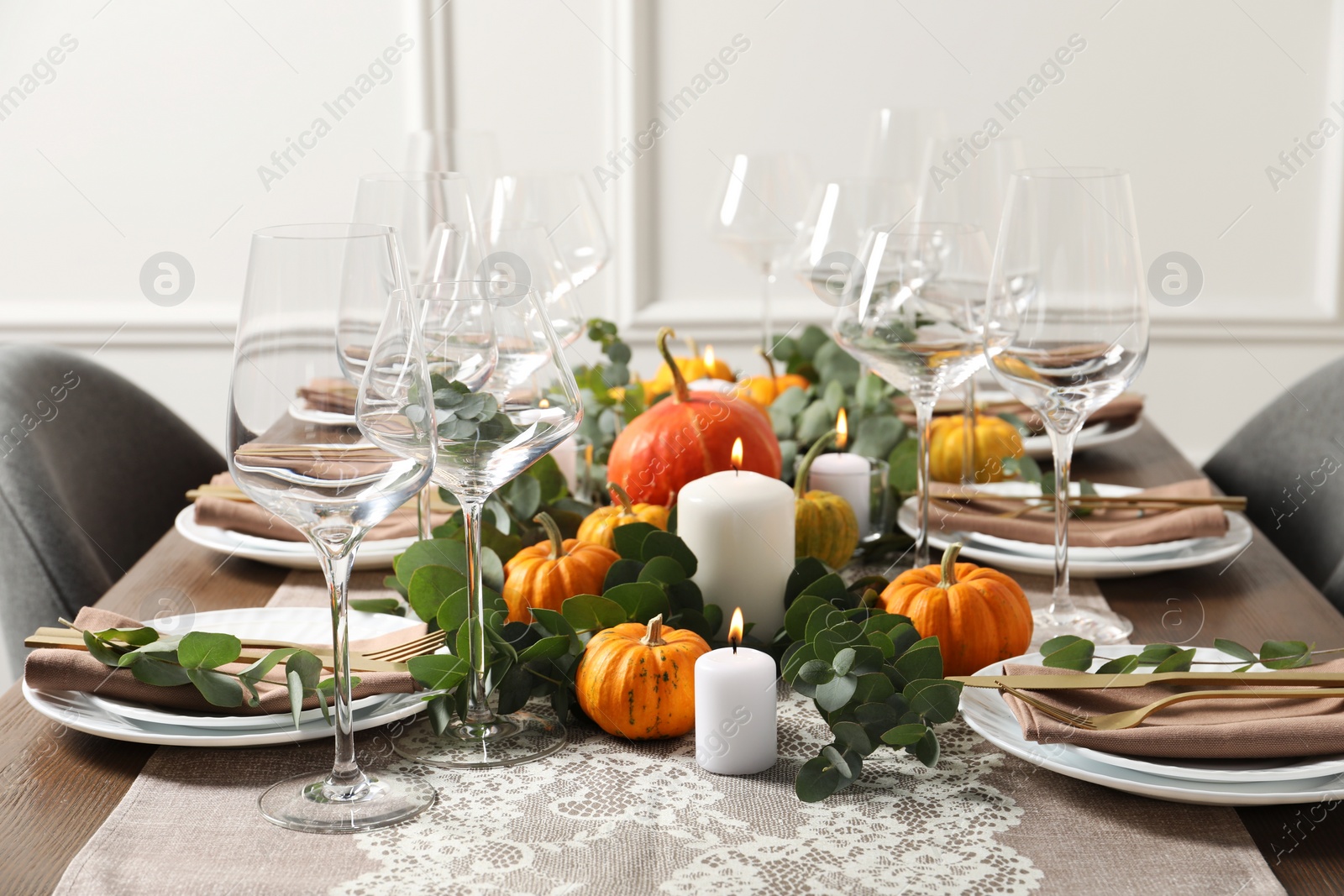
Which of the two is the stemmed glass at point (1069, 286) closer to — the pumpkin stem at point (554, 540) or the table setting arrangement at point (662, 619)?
the table setting arrangement at point (662, 619)

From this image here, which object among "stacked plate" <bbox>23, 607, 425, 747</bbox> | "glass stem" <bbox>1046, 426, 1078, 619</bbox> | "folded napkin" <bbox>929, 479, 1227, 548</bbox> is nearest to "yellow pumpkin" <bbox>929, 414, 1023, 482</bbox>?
"folded napkin" <bbox>929, 479, 1227, 548</bbox>

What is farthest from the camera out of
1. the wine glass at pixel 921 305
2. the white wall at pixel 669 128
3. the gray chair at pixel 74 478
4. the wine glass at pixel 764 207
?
the white wall at pixel 669 128

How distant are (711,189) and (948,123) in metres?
0.65

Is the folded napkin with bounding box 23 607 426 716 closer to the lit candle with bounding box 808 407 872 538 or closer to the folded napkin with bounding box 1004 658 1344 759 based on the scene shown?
the folded napkin with bounding box 1004 658 1344 759

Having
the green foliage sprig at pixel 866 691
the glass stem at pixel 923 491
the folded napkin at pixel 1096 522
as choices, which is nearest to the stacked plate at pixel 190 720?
the green foliage sprig at pixel 866 691

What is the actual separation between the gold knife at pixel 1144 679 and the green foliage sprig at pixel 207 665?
0.41 metres

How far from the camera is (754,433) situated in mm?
1204

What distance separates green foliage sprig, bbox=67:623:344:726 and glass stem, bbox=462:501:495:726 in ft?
0.26

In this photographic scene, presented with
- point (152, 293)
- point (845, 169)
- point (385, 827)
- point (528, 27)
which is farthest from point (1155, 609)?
point (152, 293)

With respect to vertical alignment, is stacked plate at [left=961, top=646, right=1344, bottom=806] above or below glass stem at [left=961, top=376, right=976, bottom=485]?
below

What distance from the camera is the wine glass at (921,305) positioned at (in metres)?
1.03

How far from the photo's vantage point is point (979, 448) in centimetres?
143

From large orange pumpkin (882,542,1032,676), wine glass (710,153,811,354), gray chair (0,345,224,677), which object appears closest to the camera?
large orange pumpkin (882,542,1032,676)

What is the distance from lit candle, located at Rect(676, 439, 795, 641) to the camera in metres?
0.98
